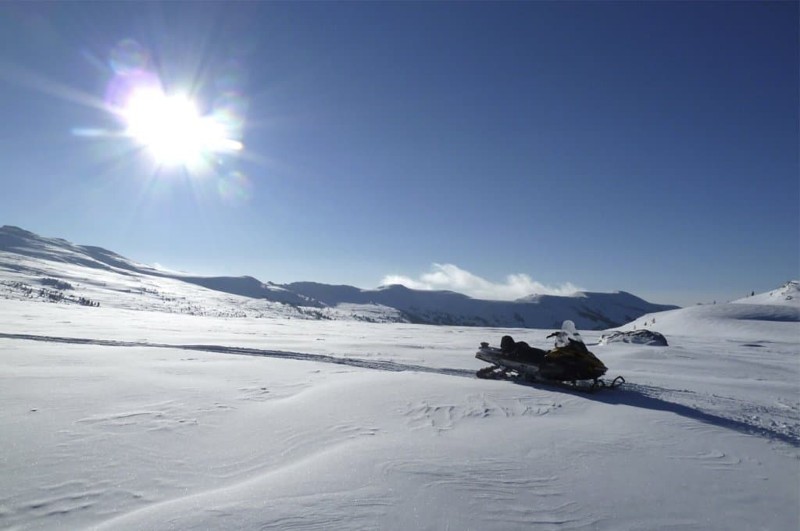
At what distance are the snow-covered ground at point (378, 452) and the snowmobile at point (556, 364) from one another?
47cm

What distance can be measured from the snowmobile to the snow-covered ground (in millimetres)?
472

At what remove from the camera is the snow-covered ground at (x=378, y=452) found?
10.4 ft

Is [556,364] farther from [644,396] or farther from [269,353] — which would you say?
[269,353]

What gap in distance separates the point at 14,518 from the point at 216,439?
73.2 inches

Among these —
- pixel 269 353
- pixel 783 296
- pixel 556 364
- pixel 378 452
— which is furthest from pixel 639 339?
pixel 783 296

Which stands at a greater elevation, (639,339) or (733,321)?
(733,321)

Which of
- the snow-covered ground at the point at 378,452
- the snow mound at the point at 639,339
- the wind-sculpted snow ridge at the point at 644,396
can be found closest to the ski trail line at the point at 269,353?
the wind-sculpted snow ridge at the point at 644,396

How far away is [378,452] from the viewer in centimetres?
432

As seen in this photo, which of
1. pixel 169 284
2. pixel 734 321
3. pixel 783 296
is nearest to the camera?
pixel 734 321

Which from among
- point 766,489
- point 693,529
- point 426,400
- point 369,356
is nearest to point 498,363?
point 426,400

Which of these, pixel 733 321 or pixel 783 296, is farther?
pixel 783 296

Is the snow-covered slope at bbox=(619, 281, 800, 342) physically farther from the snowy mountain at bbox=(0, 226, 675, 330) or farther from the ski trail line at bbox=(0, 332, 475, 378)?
the snowy mountain at bbox=(0, 226, 675, 330)

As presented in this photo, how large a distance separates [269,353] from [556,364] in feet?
27.6

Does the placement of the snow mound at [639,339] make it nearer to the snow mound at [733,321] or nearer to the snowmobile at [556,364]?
the snowmobile at [556,364]
